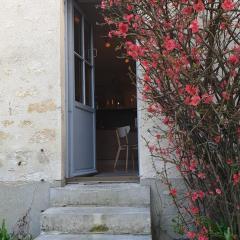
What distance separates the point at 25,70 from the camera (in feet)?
17.7

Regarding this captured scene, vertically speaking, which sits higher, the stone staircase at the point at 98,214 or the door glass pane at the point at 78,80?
the door glass pane at the point at 78,80

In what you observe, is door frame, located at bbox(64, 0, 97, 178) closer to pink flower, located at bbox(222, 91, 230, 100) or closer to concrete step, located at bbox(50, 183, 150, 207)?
concrete step, located at bbox(50, 183, 150, 207)

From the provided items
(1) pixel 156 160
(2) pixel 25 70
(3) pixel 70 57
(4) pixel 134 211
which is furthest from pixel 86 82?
(4) pixel 134 211

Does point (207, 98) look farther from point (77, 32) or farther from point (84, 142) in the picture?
point (77, 32)

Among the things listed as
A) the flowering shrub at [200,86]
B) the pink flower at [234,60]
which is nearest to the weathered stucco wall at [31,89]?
the flowering shrub at [200,86]

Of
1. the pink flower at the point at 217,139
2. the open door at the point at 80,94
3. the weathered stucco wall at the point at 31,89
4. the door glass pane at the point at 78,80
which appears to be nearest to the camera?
the pink flower at the point at 217,139

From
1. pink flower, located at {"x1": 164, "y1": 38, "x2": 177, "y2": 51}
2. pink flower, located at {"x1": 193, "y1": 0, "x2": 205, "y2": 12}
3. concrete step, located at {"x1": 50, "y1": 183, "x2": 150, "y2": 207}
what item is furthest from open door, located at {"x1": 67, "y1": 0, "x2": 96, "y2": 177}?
pink flower, located at {"x1": 193, "y1": 0, "x2": 205, "y2": 12}

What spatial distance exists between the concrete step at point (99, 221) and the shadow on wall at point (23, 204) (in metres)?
0.51

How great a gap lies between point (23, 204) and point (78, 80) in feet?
6.00

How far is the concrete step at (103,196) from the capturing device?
4.89 meters

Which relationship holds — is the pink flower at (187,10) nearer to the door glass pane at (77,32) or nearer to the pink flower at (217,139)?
the pink flower at (217,139)

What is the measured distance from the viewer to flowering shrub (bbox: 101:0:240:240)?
11.5 feet

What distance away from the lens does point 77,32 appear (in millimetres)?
6020

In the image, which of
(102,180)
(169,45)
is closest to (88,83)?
(102,180)
